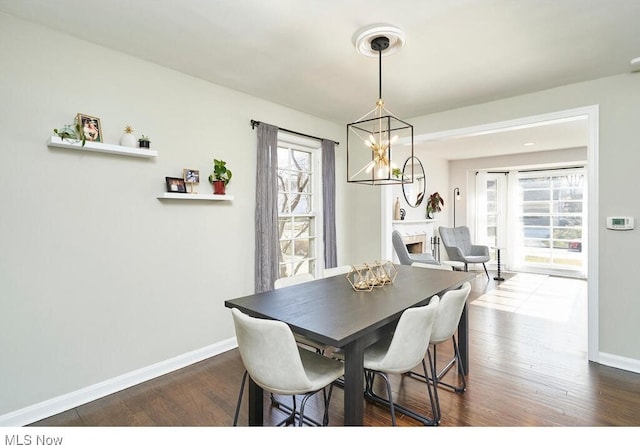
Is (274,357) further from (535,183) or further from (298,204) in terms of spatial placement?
(535,183)

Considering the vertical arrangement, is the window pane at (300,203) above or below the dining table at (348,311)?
above

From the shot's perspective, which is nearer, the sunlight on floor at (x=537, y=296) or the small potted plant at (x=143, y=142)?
the small potted plant at (x=143, y=142)

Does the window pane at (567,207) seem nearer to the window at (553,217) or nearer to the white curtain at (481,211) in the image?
the window at (553,217)

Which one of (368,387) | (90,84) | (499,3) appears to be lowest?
(368,387)

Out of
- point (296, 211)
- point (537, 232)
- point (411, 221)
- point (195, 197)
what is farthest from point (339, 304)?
point (537, 232)

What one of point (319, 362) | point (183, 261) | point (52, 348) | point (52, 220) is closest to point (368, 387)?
point (319, 362)

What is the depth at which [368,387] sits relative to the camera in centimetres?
232

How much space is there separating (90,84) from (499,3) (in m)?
2.71

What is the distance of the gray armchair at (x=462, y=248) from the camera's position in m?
6.07

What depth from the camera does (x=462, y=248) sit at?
6590 millimetres

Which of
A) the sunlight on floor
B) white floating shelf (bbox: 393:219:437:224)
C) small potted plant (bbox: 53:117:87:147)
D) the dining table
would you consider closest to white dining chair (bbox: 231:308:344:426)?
the dining table

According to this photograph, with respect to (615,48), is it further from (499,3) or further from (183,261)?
(183,261)

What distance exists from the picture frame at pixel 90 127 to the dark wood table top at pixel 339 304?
1.53 metres

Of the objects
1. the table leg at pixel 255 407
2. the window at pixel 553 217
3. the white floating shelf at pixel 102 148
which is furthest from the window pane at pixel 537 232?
the white floating shelf at pixel 102 148
